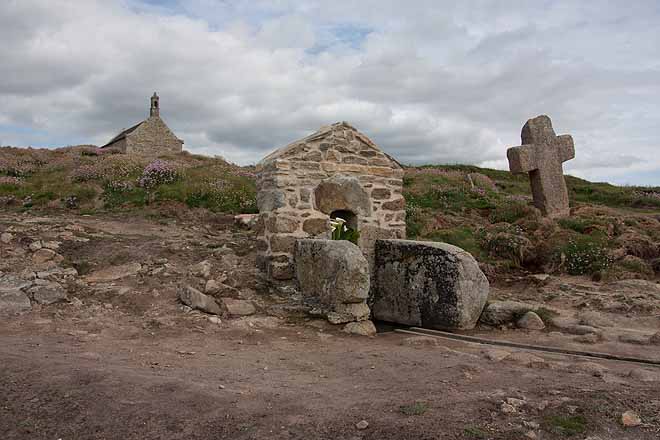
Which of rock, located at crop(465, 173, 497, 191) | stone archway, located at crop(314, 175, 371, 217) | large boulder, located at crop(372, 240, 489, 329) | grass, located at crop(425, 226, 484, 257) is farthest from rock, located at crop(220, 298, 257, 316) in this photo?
rock, located at crop(465, 173, 497, 191)

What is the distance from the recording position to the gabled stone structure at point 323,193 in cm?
847

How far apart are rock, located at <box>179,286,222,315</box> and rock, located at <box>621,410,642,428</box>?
5072 millimetres

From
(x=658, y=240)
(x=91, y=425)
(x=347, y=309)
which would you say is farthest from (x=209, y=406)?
(x=658, y=240)

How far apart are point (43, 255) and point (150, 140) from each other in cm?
3038

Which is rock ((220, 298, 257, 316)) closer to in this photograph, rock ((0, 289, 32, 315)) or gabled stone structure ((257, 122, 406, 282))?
gabled stone structure ((257, 122, 406, 282))

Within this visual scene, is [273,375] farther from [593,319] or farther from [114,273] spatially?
[593,319]

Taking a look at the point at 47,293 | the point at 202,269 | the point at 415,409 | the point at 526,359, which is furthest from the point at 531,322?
the point at 47,293

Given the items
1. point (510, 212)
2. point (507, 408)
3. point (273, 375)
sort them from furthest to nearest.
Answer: point (510, 212) < point (273, 375) < point (507, 408)

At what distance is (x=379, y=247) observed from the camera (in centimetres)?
852

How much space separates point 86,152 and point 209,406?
23595mm

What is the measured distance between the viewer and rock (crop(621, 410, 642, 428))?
3477 mm

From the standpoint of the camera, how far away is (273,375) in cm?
480

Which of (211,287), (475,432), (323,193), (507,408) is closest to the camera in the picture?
(475,432)

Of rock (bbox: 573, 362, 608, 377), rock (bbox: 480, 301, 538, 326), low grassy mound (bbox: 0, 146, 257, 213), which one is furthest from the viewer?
low grassy mound (bbox: 0, 146, 257, 213)
